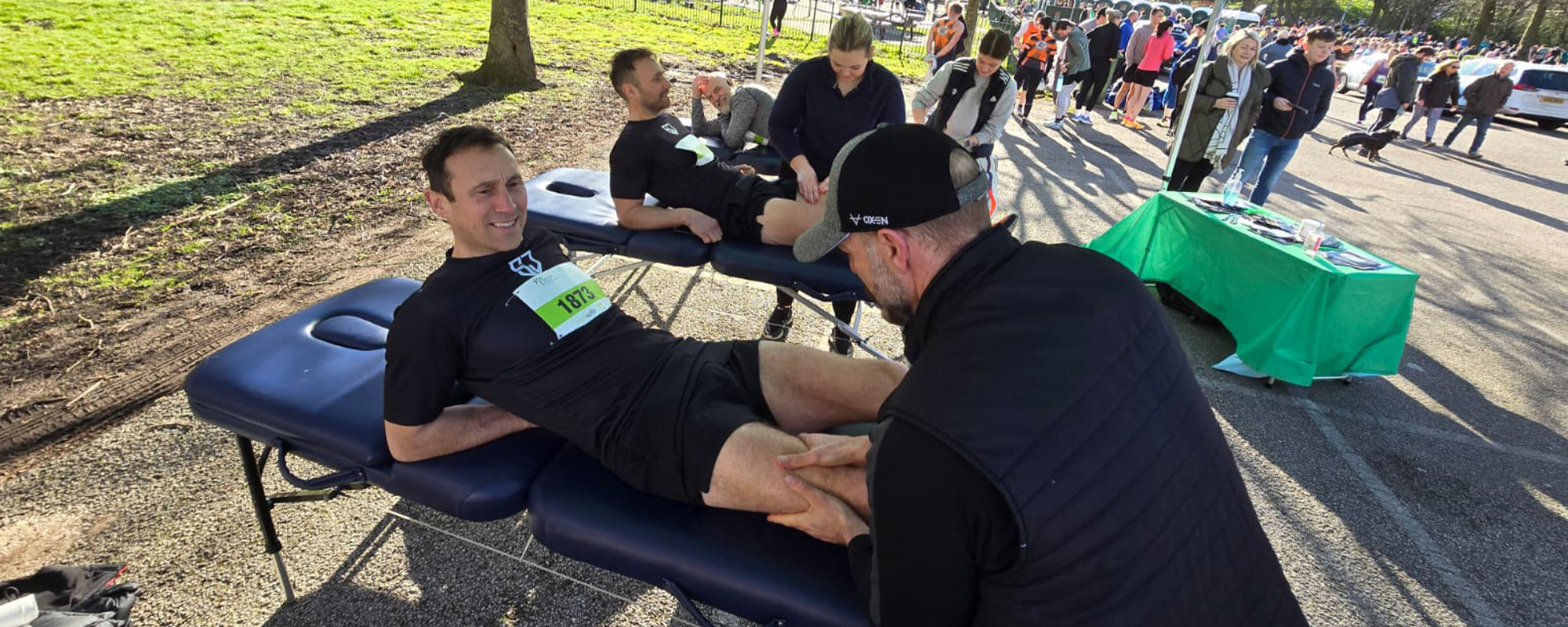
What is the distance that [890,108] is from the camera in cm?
391

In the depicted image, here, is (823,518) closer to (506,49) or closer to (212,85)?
(212,85)

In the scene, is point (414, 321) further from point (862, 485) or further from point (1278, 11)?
point (1278, 11)

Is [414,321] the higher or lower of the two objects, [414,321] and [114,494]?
the higher

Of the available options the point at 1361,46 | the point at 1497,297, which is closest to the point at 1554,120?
the point at 1361,46

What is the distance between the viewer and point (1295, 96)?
593cm

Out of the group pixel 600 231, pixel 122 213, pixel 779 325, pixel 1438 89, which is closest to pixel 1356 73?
pixel 1438 89

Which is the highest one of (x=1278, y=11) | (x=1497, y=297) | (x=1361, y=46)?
(x=1278, y=11)

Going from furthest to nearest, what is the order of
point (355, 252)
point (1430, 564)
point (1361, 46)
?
point (1361, 46) < point (355, 252) < point (1430, 564)

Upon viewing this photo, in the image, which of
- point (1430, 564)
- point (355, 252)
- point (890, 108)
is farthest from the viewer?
point (355, 252)

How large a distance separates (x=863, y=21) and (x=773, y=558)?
2.99m

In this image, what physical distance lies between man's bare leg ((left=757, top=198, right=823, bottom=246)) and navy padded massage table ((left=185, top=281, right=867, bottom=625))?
5.63 feet

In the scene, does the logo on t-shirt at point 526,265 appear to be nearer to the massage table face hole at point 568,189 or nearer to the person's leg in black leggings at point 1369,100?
the massage table face hole at point 568,189

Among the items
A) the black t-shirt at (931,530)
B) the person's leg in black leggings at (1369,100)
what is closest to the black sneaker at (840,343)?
the black t-shirt at (931,530)

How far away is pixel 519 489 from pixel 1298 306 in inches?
159
